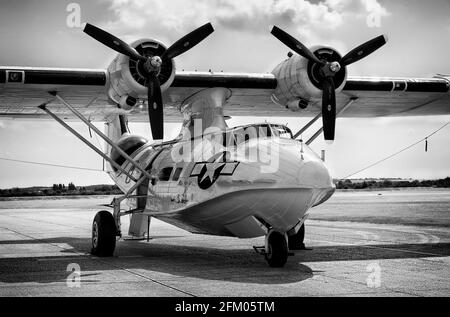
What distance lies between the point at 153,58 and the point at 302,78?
3.50 metres

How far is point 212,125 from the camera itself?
13508mm

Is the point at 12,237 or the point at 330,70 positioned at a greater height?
the point at 330,70

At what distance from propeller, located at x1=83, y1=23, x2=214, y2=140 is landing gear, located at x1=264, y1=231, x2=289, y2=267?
3.94 meters

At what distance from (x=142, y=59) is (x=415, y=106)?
9151 mm

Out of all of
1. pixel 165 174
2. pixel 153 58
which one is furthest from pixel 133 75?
pixel 165 174

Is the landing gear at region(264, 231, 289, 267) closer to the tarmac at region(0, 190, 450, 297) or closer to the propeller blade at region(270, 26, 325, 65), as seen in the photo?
the tarmac at region(0, 190, 450, 297)

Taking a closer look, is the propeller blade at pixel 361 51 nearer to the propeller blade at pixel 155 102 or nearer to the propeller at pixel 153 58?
the propeller at pixel 153 58

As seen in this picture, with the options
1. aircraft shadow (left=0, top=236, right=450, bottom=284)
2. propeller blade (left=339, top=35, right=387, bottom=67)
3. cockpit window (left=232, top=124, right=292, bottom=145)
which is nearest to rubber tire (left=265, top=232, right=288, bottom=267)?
aircraft shadow (left=0, top=236, right=450, bottom=284)

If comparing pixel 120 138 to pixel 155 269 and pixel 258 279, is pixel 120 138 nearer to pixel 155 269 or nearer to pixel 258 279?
pixel 155 269

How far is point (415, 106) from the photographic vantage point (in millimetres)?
17828

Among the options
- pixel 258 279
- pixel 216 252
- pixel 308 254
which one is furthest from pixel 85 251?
pixel 258 279

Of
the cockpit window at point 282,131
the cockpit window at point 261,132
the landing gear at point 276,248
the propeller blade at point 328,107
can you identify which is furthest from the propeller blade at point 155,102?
the landing gear at point 276,248

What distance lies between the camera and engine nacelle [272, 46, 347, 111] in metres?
13.7
